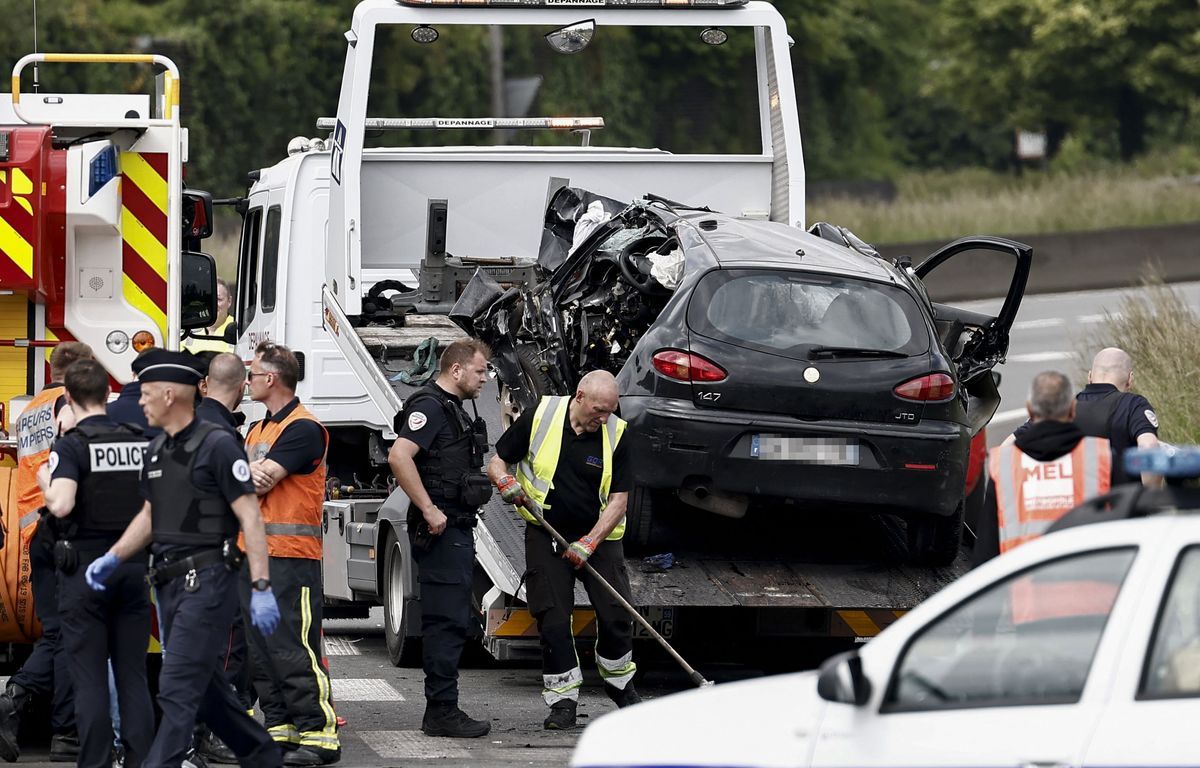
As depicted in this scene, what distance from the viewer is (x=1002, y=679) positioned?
4.80m

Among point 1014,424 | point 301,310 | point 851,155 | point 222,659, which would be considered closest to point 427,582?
point 222,659

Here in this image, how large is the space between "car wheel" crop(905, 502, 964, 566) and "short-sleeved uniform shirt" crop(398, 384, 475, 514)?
2.28 m

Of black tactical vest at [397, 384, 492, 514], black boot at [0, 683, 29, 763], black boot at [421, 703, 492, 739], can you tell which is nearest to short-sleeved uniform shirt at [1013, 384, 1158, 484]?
black tactical vest at [397, 384, 492, 514]

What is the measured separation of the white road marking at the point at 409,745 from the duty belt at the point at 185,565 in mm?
1657

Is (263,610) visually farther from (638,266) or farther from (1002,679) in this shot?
(638,266)

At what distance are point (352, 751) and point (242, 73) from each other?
30.1 metres

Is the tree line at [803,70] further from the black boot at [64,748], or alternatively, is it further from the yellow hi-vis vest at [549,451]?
the black boot at [64,748]

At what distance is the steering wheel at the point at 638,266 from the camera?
9.62 meters

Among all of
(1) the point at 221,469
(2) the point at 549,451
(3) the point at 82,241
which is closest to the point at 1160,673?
(1) the point at 221,469

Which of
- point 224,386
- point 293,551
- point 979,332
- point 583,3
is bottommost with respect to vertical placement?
point 293,551

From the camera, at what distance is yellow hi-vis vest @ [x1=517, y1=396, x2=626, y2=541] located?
8.81 m

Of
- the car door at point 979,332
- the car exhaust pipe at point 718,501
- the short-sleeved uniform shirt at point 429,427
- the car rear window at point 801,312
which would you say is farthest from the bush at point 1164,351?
the short-sleeved uniform shirt at point 429,427

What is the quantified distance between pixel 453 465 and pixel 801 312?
177 centimetres

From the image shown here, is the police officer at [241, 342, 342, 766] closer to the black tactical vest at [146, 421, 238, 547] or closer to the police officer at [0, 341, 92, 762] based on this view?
the police officer at [0, 341, 92, 762]
